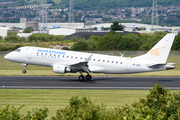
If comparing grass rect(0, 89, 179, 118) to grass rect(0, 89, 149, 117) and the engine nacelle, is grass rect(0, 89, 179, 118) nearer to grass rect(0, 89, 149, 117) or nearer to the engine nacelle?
grass rect(0, 89, 149, 117)

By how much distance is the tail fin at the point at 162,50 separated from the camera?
37.6 m

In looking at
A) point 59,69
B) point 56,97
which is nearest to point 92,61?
point 59,69

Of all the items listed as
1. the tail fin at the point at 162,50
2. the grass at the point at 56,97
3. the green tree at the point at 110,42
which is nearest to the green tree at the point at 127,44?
the green tree at the point at 110,42

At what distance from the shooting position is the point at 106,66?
129ft

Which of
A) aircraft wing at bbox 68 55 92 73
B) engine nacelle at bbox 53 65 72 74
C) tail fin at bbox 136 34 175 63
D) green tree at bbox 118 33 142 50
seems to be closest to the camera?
engine nacelle at bbox 53 65 72 74

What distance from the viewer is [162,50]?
3778 cm

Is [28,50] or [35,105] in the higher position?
[28,50]

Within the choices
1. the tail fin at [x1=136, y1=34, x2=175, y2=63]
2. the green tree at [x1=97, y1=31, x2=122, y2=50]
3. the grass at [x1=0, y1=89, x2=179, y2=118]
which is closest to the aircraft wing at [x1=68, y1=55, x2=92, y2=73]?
the grass at [x1=0, y1=89, x2=179, y2=118]

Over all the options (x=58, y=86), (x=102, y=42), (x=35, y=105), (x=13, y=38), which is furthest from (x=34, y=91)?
(x=13, y=38)

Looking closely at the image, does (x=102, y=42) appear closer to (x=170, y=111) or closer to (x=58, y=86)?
(x=58, y=86)

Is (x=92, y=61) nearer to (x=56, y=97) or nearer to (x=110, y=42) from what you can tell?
(x=56, y=97)

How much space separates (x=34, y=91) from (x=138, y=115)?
18.8 m

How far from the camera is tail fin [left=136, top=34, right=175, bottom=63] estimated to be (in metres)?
37.6

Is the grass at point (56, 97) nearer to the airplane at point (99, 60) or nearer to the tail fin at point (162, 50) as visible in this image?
the airplane at point (99, 60)
